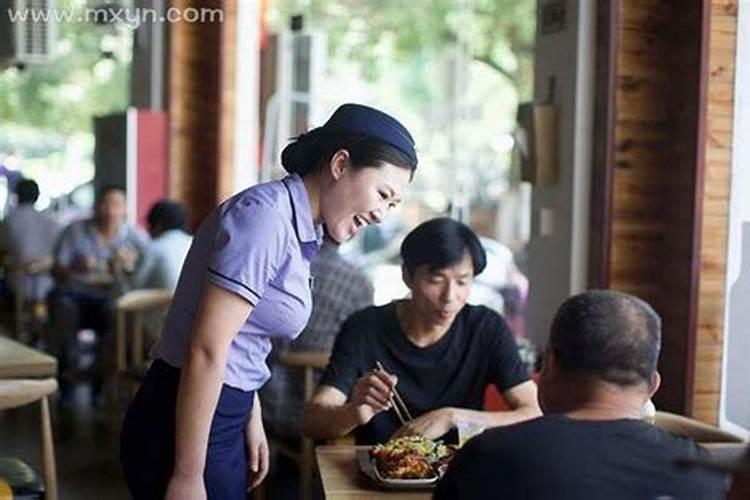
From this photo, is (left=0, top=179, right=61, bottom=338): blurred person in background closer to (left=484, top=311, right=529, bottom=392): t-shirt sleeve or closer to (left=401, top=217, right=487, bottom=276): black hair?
(left=401, top=217, right=487, bottom=276): black hair

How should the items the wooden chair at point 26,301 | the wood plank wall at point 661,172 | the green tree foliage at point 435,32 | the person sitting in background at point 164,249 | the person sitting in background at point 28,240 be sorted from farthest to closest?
the green tree foliage at point 435,32, the person sitting in background at point 28,240, the wooden chair at point 26,301, the person sitting in background at point 164,249, the wood plank wall at point 661,172

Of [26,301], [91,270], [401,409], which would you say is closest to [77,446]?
[91,270]

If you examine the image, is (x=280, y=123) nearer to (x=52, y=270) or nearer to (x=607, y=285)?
(x=52, y=270)

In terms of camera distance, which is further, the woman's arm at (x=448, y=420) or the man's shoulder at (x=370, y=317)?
the man's shoulder at (x=370, y=317)

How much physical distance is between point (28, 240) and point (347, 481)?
5.47 meters

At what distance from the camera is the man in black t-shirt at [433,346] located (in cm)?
292

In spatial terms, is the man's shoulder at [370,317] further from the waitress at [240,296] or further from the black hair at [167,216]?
the black hair at [167,216]

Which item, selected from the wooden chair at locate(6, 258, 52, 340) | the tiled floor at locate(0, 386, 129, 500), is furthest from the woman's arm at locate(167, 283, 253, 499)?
the wooden chair at locate(6, 258, 52, 340)

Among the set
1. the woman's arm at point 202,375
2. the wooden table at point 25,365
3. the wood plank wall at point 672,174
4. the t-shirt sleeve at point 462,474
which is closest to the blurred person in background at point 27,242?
the wooden table at point 25,365

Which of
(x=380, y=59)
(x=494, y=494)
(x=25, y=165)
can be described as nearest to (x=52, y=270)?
(x=25, y=165)

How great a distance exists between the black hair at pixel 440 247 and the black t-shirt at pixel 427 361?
148 millimetres

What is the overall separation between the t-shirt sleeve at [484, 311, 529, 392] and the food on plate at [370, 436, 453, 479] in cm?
64

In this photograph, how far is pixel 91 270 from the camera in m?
6.44

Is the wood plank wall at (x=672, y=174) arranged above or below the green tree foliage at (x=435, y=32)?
below
